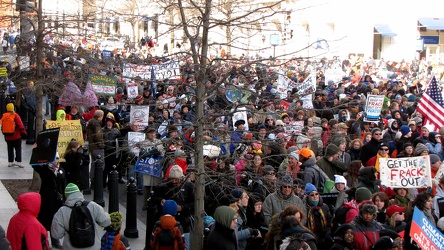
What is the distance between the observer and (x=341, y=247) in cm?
872

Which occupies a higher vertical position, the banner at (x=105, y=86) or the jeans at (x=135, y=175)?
the banner at (x=105, y=86)

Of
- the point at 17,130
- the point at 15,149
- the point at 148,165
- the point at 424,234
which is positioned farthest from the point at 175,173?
the point at 15,149

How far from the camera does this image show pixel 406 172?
1150 centimetres

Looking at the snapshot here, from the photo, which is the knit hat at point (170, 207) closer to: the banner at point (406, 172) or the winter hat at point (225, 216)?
the winter hat at point (225, 216)

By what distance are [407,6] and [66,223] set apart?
45881 millimetres

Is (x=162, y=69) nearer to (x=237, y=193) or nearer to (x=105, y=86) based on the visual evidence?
(x=237, y=193)

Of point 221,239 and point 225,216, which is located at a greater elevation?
point 225,216

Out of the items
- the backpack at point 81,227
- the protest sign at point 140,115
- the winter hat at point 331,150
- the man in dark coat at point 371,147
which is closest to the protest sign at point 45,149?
the backpack at point 81,227

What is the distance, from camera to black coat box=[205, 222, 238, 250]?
8491 millimetres

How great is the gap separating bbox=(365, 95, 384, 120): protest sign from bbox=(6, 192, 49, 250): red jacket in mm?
11355

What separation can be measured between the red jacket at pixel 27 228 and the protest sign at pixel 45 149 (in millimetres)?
2858

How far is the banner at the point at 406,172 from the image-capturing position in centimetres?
1135

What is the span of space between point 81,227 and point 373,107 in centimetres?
1082

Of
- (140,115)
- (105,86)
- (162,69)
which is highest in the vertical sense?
(162,69)
